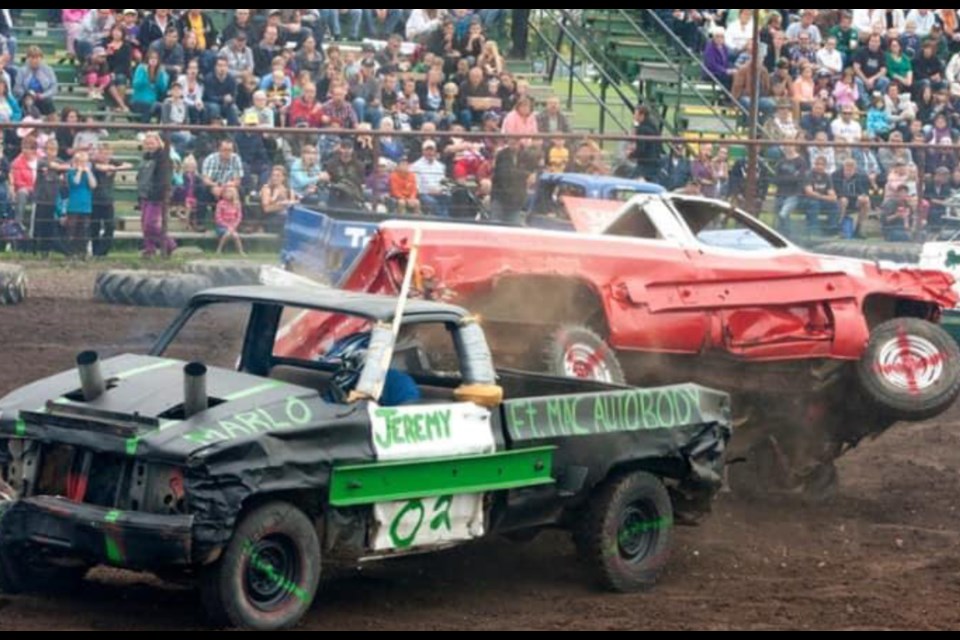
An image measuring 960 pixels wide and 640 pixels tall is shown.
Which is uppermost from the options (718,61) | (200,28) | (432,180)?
(200,28)

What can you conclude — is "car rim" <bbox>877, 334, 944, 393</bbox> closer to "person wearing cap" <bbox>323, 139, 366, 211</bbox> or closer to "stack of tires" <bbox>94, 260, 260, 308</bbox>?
"stack of tires" <bbox>94, 260, 260, 308</bbox>

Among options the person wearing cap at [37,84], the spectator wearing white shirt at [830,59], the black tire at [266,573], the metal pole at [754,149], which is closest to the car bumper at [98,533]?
the black tire at [266,573]

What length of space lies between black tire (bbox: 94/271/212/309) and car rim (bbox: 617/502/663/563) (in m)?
8.36

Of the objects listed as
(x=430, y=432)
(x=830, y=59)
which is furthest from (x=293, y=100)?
(x=430, y=432)

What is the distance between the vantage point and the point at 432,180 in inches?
778

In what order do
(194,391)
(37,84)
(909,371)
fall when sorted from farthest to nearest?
(37,84) → (909,371) → (194,391)

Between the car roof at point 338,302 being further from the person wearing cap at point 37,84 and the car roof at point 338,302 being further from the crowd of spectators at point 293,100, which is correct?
the person wearing cap at point 37,84

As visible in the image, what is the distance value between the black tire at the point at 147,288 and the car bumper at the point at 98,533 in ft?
30.4

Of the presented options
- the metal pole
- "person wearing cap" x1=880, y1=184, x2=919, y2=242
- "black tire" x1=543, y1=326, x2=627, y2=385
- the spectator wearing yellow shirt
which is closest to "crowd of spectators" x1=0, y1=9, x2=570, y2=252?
the spectator wearing yellow shirt

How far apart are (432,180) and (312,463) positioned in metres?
11.7

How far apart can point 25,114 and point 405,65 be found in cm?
505

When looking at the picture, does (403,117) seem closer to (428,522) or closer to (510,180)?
(510,180)

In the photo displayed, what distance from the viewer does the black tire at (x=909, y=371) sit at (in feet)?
41.9

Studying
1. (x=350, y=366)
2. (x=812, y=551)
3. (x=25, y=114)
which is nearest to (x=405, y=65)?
(x=25, y=114)
